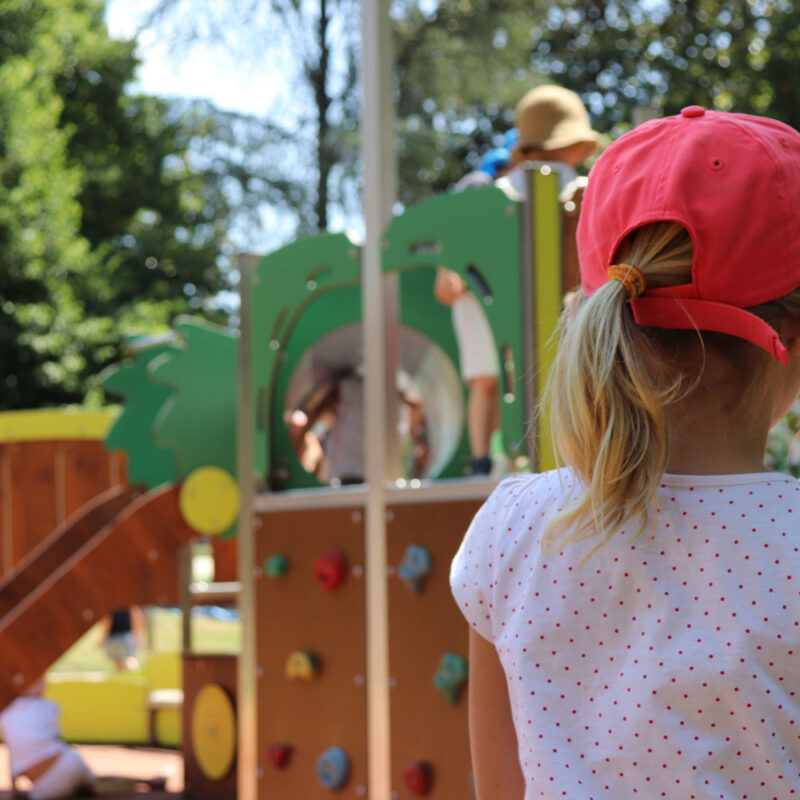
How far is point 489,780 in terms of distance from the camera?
1244 millimetres

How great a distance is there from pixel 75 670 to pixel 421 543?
300 inches

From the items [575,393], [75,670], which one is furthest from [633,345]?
[75,670]

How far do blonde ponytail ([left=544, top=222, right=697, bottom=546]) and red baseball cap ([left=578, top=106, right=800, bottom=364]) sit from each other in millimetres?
23

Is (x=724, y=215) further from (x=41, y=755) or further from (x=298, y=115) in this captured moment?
(x=298, y=115)

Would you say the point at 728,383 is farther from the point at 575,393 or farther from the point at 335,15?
the point at 335,15

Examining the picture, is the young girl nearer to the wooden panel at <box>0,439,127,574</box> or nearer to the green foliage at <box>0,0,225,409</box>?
the wooden panel at <box>0,439,127,574</box>

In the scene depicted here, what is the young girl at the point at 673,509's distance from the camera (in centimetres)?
106

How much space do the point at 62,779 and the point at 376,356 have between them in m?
2.65

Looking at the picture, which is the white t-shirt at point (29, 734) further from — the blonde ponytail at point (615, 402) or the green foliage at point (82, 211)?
the green foliage at point (82, 211)

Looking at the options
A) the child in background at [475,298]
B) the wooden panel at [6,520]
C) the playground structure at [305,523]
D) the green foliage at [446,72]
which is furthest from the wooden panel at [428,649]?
the green foliage at [446,72]

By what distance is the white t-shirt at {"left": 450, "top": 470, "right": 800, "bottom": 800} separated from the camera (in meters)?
1.06

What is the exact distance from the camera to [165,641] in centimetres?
1292

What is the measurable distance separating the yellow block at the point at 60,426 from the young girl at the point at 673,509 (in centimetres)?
913

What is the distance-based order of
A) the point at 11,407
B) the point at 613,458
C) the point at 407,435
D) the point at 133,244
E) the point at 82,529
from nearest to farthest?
1. the point at 613,458
2. the point at 407,435
3. the point at 82,529
4. the point at 11,407
5. the point at 133,244
